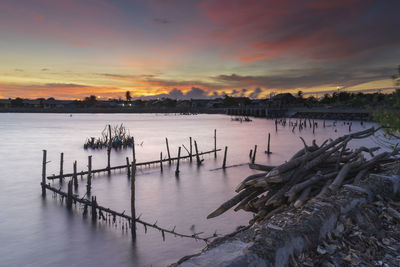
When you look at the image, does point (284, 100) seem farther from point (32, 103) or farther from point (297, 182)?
point (32, 103)

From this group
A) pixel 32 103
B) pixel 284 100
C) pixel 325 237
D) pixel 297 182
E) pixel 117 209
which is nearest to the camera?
pixel 325 237

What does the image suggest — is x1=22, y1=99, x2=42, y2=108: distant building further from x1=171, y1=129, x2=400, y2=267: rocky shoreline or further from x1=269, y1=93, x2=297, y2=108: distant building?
x1=171, y1=129, x2=400, y2=267: rocky shoreline

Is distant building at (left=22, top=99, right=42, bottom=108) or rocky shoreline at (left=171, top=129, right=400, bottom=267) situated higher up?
distant building at (left=22, top=99, right=42, bottom=108)

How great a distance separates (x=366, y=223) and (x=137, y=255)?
856 cm

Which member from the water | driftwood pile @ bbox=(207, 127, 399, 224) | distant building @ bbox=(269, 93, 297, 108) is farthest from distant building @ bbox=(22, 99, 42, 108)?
driftwood pile @ bbox=(207, 127, 399, 224)

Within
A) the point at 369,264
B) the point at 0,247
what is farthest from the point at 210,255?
the point at 0,247

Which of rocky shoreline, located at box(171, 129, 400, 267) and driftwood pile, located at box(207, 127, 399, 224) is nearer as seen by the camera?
rocky shoreline, located at box(171, 129, 400, 267)

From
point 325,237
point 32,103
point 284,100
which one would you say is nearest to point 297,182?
point 325,237

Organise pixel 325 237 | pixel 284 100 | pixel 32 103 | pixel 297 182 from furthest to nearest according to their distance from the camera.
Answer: pixel 32 103 < pixel 284 100 < pixel 297 182 < pixel 325 237

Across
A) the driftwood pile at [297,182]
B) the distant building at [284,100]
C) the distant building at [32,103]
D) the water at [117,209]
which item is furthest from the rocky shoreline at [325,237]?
the distant building at [32,103]

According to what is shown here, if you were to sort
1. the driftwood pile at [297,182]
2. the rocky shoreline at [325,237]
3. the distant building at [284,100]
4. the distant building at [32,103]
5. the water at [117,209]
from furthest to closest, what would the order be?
the distant building at [32,103], the distant building at [284,100], the water at [117,209], the driftwood pile at [297,182], the rocky shoreline at [325,237]

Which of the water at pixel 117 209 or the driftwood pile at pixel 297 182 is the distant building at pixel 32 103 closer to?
the water at pixel 117 209

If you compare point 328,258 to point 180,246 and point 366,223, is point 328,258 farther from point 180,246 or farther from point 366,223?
point 180,246

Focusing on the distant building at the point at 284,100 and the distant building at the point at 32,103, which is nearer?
the distant building at the point at 284,100
